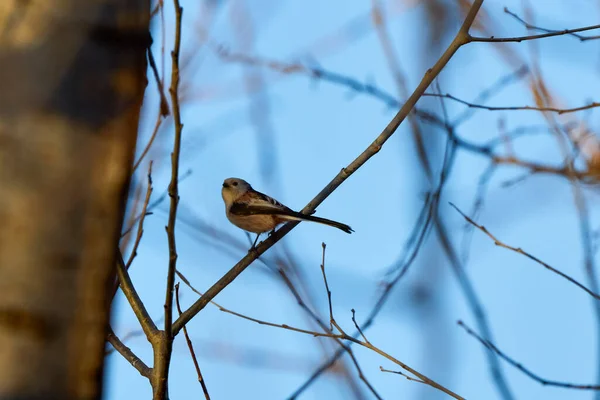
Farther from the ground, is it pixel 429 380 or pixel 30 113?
pixel 429 380

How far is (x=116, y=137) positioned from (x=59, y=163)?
60mm

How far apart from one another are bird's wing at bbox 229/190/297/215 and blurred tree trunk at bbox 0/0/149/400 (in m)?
3.10

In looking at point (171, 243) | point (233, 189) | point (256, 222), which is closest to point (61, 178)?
point (171, 243)

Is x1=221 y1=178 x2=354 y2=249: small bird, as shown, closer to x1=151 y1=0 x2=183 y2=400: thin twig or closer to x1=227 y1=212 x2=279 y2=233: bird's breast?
x1=227 y1=212 x2=279 y2=233: bird's breast

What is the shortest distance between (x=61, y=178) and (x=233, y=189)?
14.6 feet

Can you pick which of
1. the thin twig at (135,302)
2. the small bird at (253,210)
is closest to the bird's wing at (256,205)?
the small bird at (253,210)

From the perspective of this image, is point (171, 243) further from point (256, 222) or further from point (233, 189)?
point (233, 189)

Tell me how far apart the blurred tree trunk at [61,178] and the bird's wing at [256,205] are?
3095mm

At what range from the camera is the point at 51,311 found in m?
0.61

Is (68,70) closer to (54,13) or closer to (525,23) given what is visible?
(54,13)

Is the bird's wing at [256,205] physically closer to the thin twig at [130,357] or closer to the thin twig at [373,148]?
the thin twig at [373,148]

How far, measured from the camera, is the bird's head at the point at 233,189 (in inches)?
194

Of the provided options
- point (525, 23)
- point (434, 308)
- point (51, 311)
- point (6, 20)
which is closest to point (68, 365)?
point (51, 311)

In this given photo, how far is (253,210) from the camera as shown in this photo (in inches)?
171
